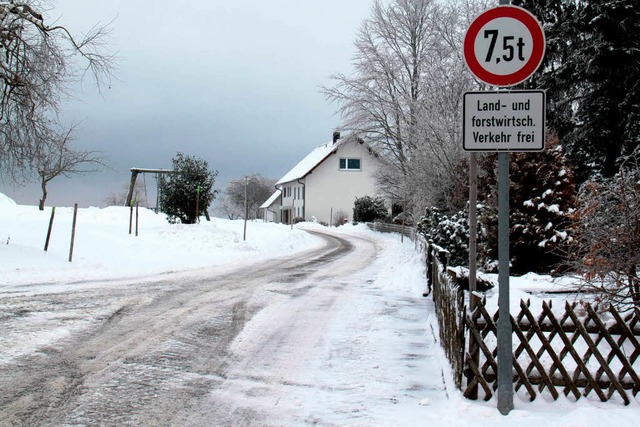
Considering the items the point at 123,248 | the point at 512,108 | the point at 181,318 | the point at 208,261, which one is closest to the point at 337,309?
the point at 181,318

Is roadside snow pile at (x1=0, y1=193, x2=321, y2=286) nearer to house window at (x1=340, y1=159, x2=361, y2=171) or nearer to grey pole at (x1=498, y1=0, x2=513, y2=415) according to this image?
grey pole at (x1=498, y1=0, x2=513, y2=415)

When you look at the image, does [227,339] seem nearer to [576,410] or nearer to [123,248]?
[576,410]

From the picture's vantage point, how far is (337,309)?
983 centimetres

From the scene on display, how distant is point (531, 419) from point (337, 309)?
5.64m

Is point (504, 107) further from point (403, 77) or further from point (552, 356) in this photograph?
point (403, 77)

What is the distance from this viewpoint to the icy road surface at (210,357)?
15.6 feet

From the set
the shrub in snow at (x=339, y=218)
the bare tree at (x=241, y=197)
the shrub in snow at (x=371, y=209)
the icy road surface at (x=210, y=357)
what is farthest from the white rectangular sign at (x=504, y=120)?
the bare tree at (x=241, y=197)

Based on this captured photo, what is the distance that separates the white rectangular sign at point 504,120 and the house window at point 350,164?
174 ft

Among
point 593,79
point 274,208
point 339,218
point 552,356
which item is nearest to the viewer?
point 552,356

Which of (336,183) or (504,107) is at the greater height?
(336,183)

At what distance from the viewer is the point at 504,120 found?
4.52 metres

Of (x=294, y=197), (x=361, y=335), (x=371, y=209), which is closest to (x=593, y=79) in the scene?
(x=361, y=335)

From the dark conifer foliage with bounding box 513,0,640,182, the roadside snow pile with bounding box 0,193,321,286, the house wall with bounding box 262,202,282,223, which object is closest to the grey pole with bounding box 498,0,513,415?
the roadside snow pile with bounding box 0,193,321,286

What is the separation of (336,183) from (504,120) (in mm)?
52694
